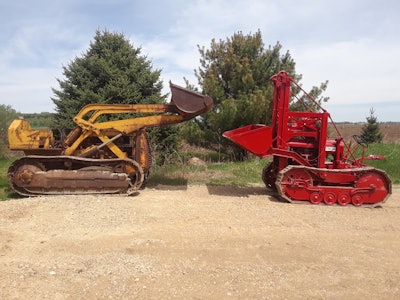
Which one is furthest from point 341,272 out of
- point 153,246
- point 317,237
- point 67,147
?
point 67,147

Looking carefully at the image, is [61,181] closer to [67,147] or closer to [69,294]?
[67,147]

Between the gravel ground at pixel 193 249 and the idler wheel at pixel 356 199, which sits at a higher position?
the idler wheel at pixel 356 199

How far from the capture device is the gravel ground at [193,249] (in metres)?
3.97

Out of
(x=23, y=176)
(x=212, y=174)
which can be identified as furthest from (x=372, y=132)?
(x=23, y=176)

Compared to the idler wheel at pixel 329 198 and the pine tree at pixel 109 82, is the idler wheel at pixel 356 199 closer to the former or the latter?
the idler wheel at pixel 329 198

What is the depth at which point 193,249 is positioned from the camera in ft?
16.7

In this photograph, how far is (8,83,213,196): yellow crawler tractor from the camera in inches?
320

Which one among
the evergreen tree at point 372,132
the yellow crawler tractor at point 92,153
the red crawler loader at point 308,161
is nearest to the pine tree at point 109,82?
the yellow crawler tractor at point 92,153

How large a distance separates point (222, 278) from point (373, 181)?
5.21 meters

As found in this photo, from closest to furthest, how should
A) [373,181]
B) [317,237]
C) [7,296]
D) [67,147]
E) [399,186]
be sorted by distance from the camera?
[7,296]
[317,237]
[373,181]
[67,147]
[399,186]

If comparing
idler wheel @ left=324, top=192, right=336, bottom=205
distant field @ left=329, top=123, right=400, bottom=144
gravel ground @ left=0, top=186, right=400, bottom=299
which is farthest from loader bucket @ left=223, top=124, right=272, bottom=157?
distant field @ left=329, top=123, right=400, bottom=144

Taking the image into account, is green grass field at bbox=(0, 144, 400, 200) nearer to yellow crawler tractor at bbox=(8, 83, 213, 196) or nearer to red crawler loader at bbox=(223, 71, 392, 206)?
yellow crawler tractor at bbox=(8, 83, 213, 196)

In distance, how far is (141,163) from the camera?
28.5 feet

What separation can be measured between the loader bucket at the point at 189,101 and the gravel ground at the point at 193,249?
2121mm
